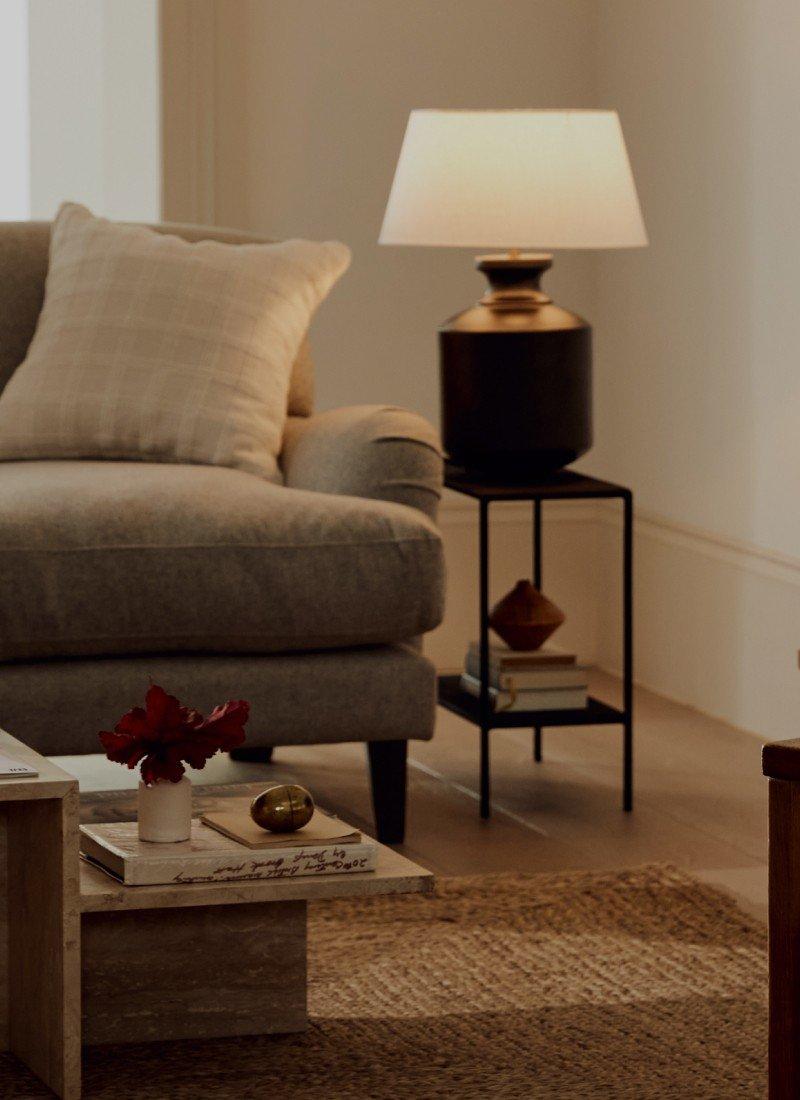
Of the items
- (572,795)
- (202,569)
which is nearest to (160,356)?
(202,569)

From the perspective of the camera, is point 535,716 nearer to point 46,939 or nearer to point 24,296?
point 24,296

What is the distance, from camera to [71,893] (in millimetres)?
1746

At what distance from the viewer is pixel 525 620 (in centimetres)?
317

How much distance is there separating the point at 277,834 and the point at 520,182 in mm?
1490

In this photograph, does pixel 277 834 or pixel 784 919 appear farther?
pixel 277 834

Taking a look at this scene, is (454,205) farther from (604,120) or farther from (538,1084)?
(538,1084)

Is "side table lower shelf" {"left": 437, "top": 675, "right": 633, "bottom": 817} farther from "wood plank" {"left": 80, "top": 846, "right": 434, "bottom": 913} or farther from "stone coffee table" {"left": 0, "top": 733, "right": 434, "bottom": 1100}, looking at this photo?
"wood plank" {"left": 80, "top": 846, "right": 434, "bottom": 913}

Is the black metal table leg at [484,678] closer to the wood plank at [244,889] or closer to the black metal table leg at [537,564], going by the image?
the black metal table leg at [537,564]

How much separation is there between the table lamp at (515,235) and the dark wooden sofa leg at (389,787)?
1.88 feet

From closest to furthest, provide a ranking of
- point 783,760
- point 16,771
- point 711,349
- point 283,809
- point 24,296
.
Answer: point 783,760 < point 16,771 < point 283,809 < point 24,296 < point 711,349

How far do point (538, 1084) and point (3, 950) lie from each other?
0.58m

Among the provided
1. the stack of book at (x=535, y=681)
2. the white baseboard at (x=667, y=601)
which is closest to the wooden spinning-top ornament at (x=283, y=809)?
the stack of book at (x=535, y=681)

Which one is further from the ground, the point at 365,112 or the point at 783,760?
the point at 365,112

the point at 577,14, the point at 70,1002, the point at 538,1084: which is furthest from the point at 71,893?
the point at 577,14
